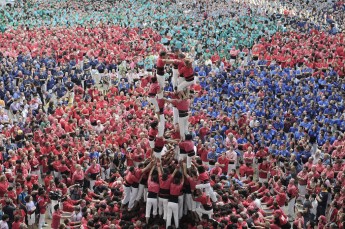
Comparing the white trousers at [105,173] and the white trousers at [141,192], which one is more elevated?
the white trousers at [141,192]

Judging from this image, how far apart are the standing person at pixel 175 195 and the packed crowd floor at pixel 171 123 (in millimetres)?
29

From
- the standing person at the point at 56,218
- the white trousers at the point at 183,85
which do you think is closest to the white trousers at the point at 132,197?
the standing person at the point at 56,218

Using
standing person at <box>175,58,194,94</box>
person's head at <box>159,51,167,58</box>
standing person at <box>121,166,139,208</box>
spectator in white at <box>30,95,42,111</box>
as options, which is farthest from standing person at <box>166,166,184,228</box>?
spectator in white at <box>30,95,42,111</box>

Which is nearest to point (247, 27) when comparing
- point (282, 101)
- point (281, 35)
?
point (281, 35)

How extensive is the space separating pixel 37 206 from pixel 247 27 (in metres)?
26.7

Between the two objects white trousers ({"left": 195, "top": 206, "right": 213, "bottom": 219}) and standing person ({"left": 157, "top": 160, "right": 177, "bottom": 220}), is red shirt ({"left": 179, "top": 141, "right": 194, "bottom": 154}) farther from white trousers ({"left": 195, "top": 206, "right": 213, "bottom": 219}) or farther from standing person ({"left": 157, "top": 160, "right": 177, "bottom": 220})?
white trousers ({"left": 195, "top": 206, "right": 213, "bottom": 219})

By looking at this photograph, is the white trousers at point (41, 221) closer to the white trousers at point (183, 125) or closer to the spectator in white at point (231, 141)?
the white trousers at point (183, 125)

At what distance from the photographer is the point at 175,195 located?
46.4 feet

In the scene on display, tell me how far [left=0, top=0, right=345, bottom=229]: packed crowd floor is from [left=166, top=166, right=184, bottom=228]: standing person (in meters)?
0.03

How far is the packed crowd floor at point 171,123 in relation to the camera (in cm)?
1484

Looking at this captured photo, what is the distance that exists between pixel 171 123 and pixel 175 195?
20.0ft

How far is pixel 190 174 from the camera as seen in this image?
1466cm

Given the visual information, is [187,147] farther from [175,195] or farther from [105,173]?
[105,173]

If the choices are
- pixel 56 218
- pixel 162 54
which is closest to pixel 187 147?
pixel 162 54
